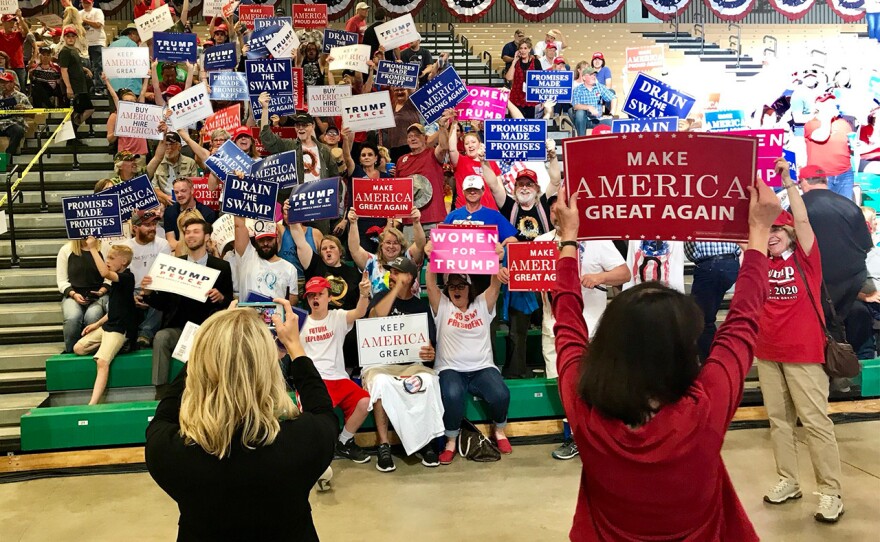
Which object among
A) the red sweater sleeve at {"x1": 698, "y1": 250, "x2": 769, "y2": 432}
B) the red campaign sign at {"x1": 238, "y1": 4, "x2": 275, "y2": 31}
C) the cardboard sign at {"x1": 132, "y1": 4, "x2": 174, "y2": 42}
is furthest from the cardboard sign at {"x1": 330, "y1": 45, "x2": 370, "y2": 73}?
the red sweater sleeve at {"x1": 698, "y1": 250, "x2": 769, "y2": 432}

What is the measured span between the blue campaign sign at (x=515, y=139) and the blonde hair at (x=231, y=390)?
21.3 feet

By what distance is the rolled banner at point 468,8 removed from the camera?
20875mm

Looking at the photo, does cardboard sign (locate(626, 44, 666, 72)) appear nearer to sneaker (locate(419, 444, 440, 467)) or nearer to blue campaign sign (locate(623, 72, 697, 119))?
blue campaign sign (locate(623, 72, 697, 119))

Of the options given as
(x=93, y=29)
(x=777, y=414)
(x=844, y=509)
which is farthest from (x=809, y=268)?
(x=93, y=29)

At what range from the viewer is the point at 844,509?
5.83 m

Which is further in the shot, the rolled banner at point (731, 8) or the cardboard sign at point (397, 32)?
the rolled banner at point (731, 8)

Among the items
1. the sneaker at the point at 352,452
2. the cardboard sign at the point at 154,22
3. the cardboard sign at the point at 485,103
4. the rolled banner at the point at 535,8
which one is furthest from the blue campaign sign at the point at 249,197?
the rolled banner at the point at 535,8

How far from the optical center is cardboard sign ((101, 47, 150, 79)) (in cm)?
1085

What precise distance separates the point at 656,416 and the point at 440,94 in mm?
7728

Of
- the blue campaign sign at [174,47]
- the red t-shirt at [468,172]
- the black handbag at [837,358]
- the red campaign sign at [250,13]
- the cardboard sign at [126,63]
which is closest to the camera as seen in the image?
the black handbag at [837,358]

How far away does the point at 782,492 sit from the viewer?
5891 mm

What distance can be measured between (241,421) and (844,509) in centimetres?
467

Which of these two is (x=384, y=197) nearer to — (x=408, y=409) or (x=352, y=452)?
(x=408, y=409)

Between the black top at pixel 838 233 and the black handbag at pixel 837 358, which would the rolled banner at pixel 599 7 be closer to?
the black top at pixel 838 233
